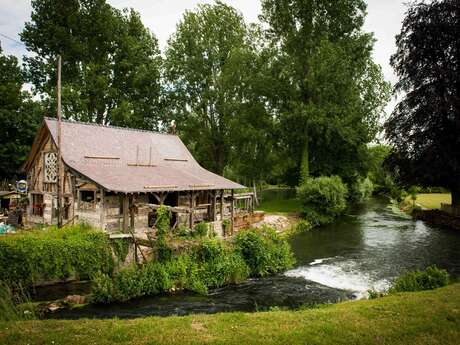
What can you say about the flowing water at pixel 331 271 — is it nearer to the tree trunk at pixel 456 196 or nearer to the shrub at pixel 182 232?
the tree trunk at pixel 456 196

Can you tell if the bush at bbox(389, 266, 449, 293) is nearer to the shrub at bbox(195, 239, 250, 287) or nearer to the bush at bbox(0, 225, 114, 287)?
the shrub at bbox(195, 239, 250, 287)

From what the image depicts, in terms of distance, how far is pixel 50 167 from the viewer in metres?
23.9

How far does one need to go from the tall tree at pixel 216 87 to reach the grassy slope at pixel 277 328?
3175cm

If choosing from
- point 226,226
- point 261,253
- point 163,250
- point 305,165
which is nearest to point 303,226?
point 305,165

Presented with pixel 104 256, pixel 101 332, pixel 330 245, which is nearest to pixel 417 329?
pixel 101 332

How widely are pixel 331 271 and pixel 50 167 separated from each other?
61.7ft

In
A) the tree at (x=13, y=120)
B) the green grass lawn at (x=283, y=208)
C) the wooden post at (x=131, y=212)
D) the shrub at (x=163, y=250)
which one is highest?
the tree at (x=13, y=120)

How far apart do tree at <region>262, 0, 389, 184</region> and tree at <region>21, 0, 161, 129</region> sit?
618 inches

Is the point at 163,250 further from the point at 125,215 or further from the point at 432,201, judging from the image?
the point at 432,201

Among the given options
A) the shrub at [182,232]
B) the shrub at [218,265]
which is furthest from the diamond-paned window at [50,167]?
the shrub at [218,265]

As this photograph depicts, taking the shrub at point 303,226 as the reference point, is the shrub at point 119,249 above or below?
above

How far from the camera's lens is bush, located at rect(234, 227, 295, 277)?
1930 cm

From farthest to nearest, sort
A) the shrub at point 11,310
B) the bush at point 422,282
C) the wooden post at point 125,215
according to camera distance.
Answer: the wooden post at point 125,215
the bush at point 422,282
the shrub at point 11,310

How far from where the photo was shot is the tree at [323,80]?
1481 inches
